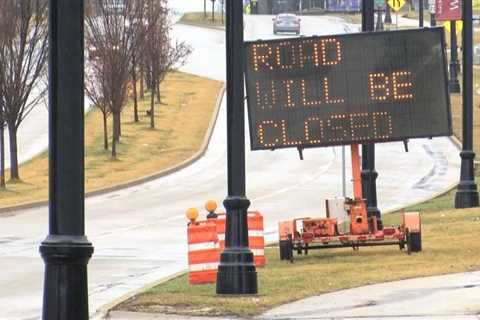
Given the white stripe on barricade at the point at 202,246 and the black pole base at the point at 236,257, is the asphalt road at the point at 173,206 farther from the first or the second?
the black pole base at the point at 236,257

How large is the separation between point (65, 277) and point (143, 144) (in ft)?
138

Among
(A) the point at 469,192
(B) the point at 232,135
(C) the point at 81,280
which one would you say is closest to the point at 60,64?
(C) the point at 81,280

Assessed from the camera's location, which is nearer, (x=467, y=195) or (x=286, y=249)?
(x=286, y=249)

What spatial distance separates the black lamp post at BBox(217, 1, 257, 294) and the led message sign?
2233mm

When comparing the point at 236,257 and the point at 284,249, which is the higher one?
the point at 236,257

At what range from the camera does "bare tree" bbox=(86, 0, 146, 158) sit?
146ft

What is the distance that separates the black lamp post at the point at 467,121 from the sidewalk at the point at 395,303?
11.4 metres

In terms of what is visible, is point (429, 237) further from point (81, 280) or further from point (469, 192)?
point (81, 280)

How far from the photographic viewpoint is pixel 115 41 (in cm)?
4569

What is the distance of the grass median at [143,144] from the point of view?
127 ft

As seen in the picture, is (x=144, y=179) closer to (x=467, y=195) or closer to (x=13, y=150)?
(x=13, y=150)

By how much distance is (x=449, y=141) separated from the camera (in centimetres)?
5003

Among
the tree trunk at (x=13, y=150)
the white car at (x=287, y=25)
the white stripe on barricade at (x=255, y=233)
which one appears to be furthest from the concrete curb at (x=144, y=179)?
the white car at (x=287, y=25)

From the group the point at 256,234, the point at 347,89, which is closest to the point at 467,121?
the point at 347,89
